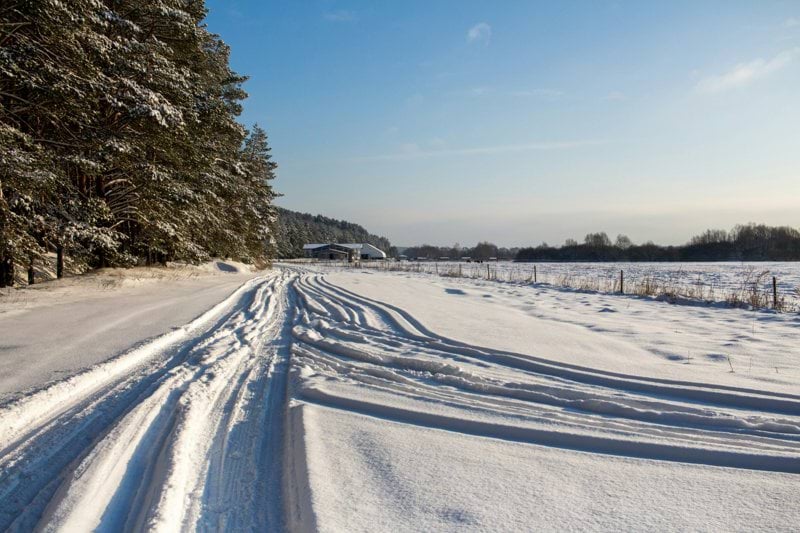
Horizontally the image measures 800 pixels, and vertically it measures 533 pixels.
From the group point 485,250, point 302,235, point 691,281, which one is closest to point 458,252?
point 485,250

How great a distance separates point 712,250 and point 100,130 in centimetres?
8687

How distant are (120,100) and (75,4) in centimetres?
289

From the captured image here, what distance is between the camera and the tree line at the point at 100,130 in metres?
9.41

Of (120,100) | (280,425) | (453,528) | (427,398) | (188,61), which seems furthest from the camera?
(188,61)

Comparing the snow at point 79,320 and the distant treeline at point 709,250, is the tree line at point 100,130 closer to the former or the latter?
the snow at point 79,320

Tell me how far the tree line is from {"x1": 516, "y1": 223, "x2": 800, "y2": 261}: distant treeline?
75.7 metres

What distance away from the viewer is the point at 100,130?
12.2 metres

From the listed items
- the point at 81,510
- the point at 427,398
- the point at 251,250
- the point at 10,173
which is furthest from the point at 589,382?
the point at 251,250

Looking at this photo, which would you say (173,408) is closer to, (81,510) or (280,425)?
(280,425)

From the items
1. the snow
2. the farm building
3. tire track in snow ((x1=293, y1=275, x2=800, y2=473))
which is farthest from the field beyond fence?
the farm building

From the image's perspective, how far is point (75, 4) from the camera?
30.7 ft

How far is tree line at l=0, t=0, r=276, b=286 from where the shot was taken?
9414 millimetres

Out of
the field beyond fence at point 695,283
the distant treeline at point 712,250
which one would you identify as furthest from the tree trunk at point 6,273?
the distant treeline at point 712,250

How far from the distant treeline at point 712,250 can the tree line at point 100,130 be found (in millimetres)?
75684
